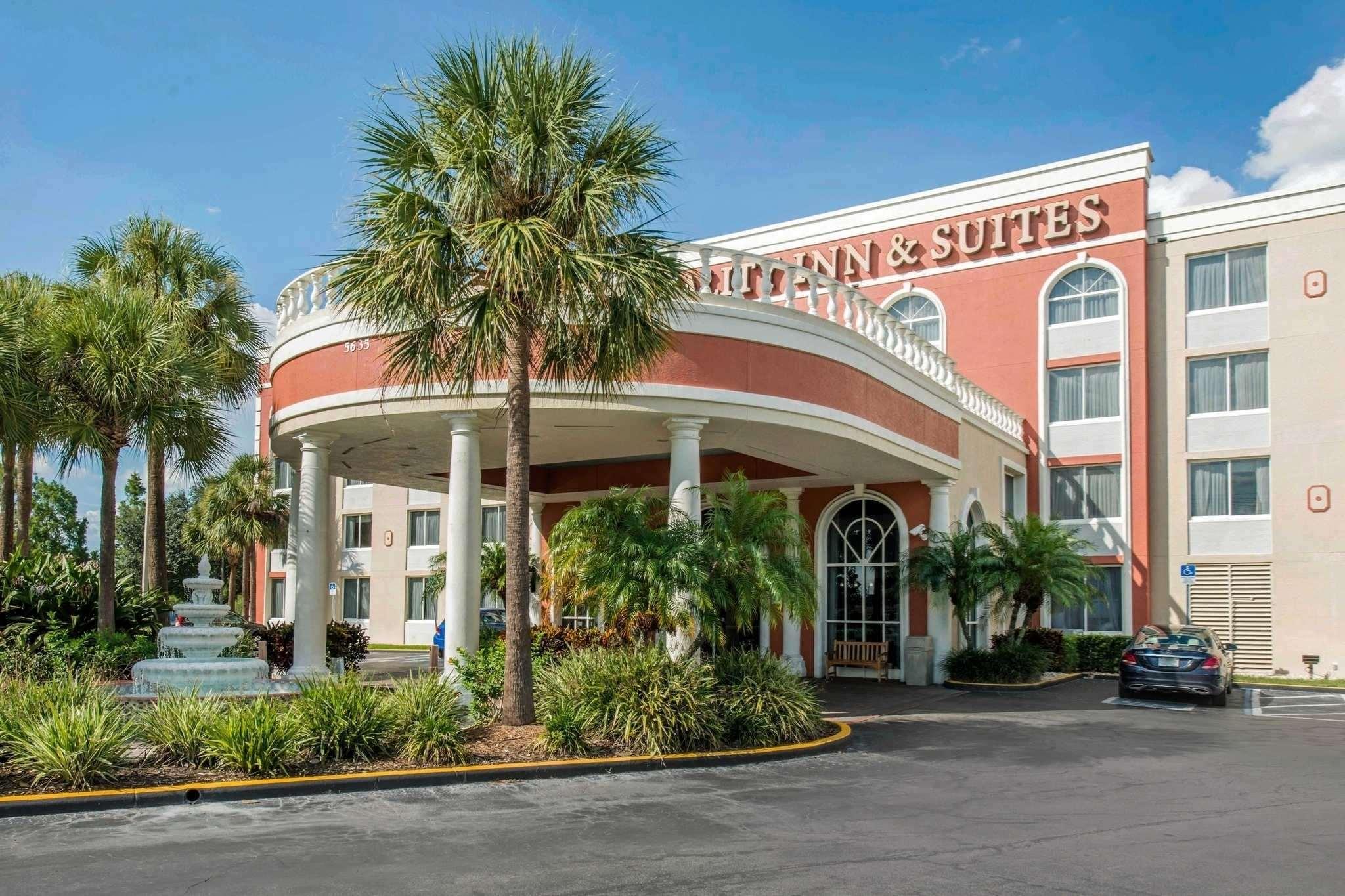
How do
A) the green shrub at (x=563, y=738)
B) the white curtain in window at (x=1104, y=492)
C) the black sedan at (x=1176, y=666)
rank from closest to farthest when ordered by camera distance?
the green shrub at (x=563, y=738)
the black sedan at (x=1176, y=666)
the white curtain in window at (x=1104, y=492)

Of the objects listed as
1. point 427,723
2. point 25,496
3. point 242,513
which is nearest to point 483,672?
point 427,723

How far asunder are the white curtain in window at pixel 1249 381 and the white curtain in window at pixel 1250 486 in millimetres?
1371

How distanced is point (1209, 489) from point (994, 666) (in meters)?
9.63

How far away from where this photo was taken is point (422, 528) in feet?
133

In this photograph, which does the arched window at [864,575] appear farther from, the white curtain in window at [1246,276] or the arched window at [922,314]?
the white curtain in window at [1246,276]

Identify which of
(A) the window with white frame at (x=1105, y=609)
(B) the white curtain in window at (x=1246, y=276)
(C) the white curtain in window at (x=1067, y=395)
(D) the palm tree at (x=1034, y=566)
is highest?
(B) the white curtain in window at (x=1246, y=276)

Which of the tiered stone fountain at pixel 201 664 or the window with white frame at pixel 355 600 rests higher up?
the tiered stone fountain at pixel 201 664

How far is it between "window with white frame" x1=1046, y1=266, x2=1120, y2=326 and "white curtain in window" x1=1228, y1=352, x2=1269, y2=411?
3.10 m

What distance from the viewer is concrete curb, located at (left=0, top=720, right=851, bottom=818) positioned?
8.59 meters

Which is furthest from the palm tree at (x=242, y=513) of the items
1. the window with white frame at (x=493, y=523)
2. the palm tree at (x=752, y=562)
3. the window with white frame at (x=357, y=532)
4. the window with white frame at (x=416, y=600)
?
the palm tree at (x=752, y=562)

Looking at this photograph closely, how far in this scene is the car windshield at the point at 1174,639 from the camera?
19.1 metres

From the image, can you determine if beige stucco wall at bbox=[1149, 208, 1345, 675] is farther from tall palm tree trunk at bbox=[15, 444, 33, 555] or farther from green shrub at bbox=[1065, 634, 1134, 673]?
tall palm tree trunk at bbox=[15, 444, 33, 555]

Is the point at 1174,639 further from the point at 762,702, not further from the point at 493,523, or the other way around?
the point at 493,523

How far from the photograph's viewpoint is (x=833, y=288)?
16.6 metres
